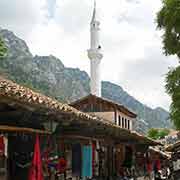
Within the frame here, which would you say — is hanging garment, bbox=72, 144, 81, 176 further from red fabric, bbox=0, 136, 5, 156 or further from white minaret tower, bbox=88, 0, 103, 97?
white minaret tower, bbox=88, 0, 103, 97

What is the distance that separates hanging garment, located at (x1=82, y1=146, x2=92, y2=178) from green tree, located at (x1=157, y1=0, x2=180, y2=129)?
3661 mm

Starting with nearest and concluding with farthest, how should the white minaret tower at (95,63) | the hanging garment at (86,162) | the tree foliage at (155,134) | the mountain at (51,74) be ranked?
1. the hanging garment at (86,162)
2. the white minaret tower at (95,63)
3. the tree foliage at (155,134)
4. the mountain at (51,74)

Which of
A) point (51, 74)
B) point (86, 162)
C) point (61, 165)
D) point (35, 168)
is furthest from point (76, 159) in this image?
point (51, 74)

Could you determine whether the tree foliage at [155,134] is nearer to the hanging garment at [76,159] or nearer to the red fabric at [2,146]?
the hanging garment at [76,159]

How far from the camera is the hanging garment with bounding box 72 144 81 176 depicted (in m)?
13.1

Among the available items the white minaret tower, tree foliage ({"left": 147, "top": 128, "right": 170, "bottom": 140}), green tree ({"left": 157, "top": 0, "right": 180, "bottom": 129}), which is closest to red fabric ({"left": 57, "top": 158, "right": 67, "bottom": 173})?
green tree ({"left": 157, "top": 0, "right": 180, "bottom": 129})

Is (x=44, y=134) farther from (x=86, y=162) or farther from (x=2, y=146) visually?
(x=86, y=162)

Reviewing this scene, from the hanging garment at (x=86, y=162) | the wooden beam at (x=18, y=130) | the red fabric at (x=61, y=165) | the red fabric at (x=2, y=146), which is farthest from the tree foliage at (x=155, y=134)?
the red fabric at (x=2, y=146)

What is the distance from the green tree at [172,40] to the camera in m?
15.0

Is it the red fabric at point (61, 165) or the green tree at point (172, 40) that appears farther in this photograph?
the green tree at point (172, 40)

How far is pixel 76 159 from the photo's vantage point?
1310cm

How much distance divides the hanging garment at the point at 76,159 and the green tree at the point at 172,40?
401 cm

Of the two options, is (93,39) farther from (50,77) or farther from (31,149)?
(50,77)

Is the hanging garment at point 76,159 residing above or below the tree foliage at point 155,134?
below
